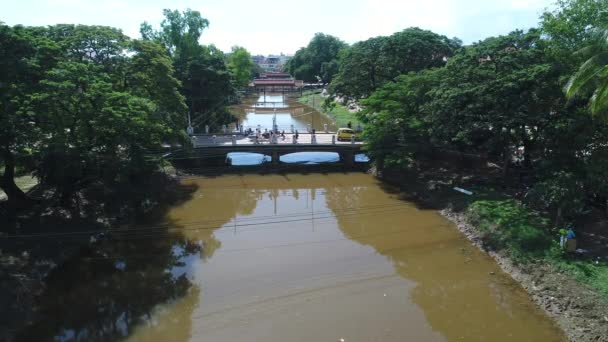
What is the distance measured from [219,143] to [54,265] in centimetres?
1997

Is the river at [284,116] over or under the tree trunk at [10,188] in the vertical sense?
over

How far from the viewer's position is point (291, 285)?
1750 centimetres

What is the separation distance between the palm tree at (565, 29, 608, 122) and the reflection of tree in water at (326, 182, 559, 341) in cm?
753

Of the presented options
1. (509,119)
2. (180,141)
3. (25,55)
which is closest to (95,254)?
(25,55)

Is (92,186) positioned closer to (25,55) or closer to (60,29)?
(25,55)

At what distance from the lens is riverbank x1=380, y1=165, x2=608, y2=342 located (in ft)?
47.2

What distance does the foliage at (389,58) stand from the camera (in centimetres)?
3744

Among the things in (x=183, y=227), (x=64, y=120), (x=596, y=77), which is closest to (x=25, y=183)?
(x=64, y=120)

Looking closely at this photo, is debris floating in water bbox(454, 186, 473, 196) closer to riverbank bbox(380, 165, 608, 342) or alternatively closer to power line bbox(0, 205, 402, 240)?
riverbank bbox(380, 165, 608, 342)

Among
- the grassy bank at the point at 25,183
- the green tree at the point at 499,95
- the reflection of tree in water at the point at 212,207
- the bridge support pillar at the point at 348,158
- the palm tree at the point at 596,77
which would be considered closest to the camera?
the palm tree at the point at 596,77

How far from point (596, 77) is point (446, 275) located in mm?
10244

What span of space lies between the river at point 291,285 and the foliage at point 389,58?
1569 centimetres

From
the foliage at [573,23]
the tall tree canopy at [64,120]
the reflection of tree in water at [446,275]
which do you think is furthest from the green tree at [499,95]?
the tall tree canopy at [64,120]

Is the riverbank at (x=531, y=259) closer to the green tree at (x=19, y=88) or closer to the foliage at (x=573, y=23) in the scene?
the foliage at (x=573, y=23)
